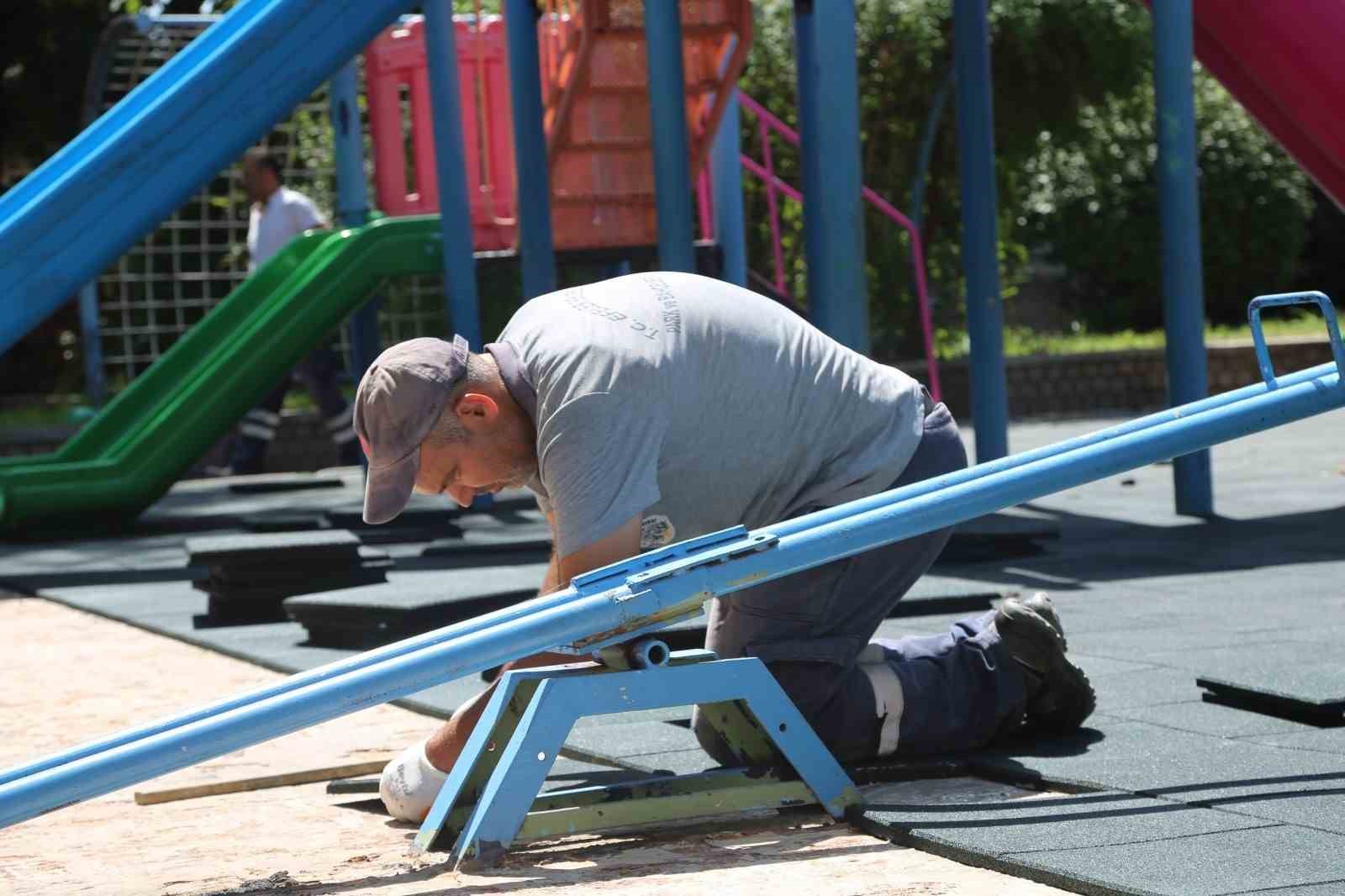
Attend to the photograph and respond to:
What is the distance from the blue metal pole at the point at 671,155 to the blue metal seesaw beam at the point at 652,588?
4797 millimetres

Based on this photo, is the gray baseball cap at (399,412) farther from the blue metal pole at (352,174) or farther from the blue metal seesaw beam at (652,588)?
the blue metal pole at (352,174)

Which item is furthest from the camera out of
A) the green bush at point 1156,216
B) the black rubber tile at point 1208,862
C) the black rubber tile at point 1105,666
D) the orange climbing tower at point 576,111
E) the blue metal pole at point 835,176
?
the green bush at point 1156,216

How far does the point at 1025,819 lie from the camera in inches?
121

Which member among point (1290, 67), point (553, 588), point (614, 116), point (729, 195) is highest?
point (614, 116)

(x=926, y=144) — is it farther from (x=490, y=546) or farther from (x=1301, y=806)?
(x=1301, y=806)

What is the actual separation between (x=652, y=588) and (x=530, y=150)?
5900 mm

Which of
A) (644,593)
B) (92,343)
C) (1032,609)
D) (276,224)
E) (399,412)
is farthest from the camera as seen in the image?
(92,343)

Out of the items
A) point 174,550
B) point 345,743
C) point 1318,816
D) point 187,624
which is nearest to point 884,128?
point 174,550

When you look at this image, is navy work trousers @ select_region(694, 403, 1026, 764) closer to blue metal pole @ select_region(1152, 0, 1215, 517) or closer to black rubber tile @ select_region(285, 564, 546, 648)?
black rubber tile @ select_region(285, 564, 546, 648)

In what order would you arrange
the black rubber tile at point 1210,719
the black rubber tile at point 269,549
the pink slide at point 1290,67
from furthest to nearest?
the pink slide at point 1290,67
the black rubber tile at point 269,549
the black rubber tile at point 1210,719

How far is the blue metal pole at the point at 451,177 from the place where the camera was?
8.78m

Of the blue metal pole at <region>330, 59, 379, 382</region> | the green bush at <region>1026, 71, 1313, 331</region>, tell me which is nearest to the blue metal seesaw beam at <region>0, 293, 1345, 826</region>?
the blue metal pole at <region>330, 59, 379, 382</region>

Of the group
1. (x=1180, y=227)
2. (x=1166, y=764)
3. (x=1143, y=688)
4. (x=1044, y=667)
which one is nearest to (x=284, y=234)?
(x=1180, y=227)

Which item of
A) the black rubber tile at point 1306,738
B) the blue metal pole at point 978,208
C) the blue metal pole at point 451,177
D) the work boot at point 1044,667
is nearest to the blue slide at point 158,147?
the blue metal pole at point 451,177
